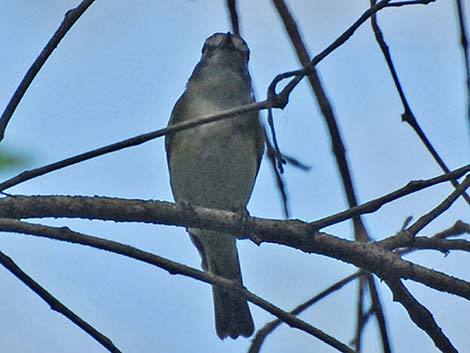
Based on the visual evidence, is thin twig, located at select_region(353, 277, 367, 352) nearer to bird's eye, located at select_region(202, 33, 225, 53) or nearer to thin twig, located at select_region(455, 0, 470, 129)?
thin twig, located at select_region(455, 0, 470, 129)

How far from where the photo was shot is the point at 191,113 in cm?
611

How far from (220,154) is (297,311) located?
2.29 metres

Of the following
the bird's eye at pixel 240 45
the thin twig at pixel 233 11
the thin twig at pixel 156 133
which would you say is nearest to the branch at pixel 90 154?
the thin twig at pixel 156 133

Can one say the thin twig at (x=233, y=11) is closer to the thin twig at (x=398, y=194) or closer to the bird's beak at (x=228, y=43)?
the thin twig at (x=398, y=194)

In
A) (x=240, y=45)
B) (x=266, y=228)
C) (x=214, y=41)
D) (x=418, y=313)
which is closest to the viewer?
(x=418, y=313)

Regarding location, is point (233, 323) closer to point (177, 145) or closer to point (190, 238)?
point (190, 238)

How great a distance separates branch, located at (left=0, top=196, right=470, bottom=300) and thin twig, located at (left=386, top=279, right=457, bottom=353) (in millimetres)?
46

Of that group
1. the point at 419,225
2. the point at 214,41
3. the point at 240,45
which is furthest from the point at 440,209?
the point at 214,41

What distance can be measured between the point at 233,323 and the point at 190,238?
0.64 m

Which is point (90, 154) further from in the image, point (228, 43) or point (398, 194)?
point (228, 43)

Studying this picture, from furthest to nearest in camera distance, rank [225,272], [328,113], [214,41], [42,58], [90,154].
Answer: [214,41]
[225,272]
[328,113]
[42,58]
[90,154]

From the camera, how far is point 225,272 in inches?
248

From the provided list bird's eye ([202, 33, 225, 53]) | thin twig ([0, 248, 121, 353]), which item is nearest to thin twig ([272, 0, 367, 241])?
thin twig ([0, 248, 121, 353])

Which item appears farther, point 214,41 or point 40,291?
point 214,41
